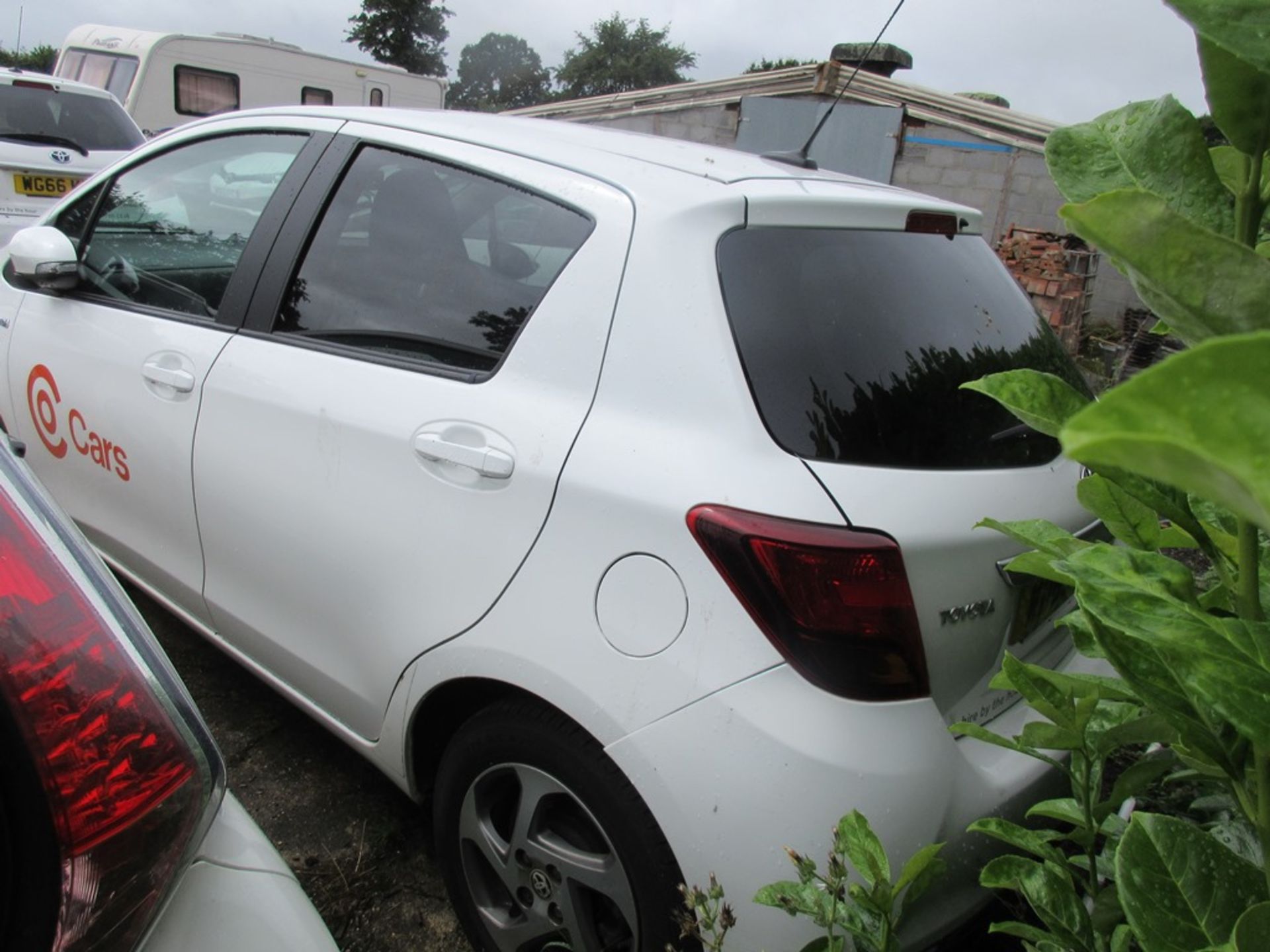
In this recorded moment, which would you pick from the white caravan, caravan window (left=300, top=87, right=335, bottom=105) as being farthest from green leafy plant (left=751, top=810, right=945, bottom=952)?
caravan window (left=300, top=87, right=335, bottom=105)

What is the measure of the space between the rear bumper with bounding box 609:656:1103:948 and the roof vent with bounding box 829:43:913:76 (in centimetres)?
1116

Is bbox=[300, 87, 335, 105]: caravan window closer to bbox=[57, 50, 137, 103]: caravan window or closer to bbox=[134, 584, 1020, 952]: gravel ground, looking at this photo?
bbox=[57, 50, 137, 103]: caravan window

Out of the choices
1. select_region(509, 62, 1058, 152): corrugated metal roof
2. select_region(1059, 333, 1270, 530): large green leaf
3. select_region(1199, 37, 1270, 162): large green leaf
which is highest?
select_region(509, 62, 1058, 152): corrugated metal roof

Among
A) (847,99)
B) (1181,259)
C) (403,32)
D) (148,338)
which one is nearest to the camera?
(1181,259)

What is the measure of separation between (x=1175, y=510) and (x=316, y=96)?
14.5 m

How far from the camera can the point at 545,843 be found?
5.49ft

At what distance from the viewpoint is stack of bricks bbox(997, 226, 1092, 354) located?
8.21 metres

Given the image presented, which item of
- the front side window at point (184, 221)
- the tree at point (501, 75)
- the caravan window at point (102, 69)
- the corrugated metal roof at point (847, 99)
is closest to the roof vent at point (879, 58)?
the corrugated metal roof at point (847, 99)

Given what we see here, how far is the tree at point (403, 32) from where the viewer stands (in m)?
40.1

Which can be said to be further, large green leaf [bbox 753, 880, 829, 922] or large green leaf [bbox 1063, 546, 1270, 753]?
large green leaf [bbox 753, 880, 829, 922]

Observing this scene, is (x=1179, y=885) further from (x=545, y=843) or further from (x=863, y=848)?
(x=545, y=843)

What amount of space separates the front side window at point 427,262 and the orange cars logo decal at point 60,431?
0.74 metres

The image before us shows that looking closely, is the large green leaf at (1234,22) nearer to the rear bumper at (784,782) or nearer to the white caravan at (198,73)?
the rear bumper at (784,782)

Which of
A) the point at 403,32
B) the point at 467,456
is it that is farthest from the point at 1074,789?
the point at 403,32
